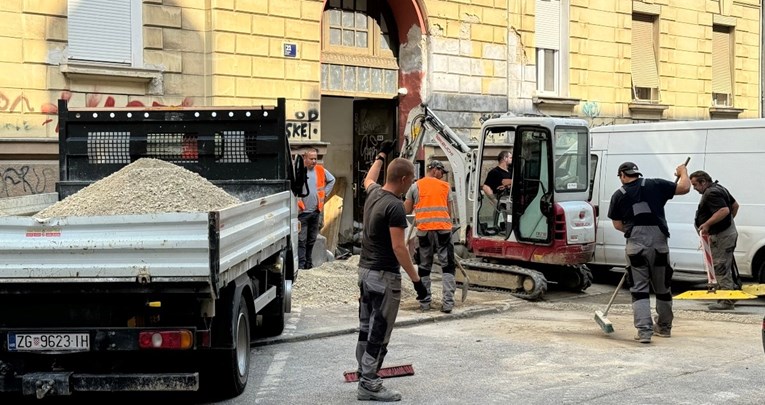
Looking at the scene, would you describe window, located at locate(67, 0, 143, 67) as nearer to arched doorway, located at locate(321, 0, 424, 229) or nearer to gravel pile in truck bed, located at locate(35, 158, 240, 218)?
arched doorway, located at locate(321, 0, 424, 229)

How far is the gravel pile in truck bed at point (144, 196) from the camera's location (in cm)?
679

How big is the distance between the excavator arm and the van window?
4.55ft

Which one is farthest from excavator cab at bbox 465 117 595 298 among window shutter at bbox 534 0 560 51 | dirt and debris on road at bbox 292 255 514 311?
window shutter at bbox 534 0 560 51

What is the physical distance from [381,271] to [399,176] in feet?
2.34

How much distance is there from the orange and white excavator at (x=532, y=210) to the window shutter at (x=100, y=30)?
4.37m

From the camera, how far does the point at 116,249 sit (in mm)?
5926

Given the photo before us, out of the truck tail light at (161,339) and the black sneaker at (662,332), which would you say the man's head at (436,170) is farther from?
the truck tail light at (161,339)

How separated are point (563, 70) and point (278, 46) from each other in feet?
24.7

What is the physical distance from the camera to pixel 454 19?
18016mm

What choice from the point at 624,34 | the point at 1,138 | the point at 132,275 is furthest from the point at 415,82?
the point at 132,275

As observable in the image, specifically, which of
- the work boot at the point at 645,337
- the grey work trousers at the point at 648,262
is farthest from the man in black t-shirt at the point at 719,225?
the work boot at the point at 645,337

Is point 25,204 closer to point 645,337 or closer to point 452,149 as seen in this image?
point 645,337

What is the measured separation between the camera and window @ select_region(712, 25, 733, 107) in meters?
24.1

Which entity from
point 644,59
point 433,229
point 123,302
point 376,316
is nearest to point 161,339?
point 123,302
